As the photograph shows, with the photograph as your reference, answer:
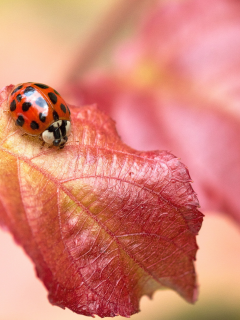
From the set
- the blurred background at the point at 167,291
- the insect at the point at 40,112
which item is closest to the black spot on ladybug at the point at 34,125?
the insect at the point at 40,112

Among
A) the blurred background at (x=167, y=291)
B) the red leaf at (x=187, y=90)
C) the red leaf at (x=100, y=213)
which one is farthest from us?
the blurred background at (x=167, y=291)

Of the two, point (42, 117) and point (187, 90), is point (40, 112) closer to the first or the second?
point (42, 117)

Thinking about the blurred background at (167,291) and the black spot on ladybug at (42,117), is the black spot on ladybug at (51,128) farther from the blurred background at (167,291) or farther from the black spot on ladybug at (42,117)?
the blurred background at (167,291)

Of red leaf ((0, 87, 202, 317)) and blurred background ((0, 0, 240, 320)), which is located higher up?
red leaf ((0, 87, 202, 317))

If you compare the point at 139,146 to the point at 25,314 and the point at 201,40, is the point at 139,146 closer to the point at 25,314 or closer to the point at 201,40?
the point at 201,40

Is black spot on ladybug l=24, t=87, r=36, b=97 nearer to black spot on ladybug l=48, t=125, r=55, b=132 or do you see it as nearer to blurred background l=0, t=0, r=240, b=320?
black spot on ladybug l=48, t=125, r=55, b=132

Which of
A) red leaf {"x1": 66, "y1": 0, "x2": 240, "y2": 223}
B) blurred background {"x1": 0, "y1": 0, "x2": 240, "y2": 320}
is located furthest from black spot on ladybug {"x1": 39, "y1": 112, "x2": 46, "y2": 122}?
blurred background {"x1": 0, "y1": 0, "x2": 240, "y2": 320}

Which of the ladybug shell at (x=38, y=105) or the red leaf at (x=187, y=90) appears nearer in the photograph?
the ladybug shell at (x=38, y=105)

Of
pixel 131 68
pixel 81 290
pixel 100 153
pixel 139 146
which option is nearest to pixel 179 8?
pixel 131 68
